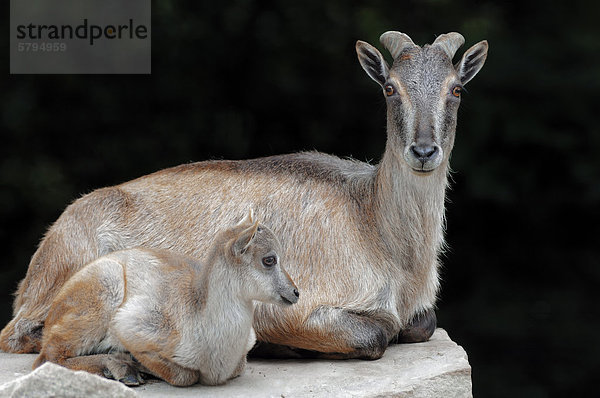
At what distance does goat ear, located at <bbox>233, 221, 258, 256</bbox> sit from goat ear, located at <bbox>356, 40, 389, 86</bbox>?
6.85ft

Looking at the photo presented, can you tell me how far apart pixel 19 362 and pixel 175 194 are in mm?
1802

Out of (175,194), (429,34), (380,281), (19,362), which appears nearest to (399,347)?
(380,281)

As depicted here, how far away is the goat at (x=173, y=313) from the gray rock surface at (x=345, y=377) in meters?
0.13

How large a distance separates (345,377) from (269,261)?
3.47 ft

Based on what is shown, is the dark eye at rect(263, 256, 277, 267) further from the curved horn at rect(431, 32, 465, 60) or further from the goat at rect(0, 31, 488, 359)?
the curved horn at rect(431, 32, 465, 60)

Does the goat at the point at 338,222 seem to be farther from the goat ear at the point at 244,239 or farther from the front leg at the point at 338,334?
the goat ear at the point at 244,239

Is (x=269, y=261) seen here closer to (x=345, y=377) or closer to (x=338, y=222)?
(x=345, y=377)

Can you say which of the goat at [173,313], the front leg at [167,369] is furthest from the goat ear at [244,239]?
the front leg at [167,369]

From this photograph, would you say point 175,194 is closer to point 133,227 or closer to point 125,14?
point 133,227

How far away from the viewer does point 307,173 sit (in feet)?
26.1

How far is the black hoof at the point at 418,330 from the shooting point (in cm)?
777

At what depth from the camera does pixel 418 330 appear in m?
7.79

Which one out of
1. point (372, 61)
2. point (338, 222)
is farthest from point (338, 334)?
point (372, 61)

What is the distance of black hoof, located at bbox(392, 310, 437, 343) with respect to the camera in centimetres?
777
